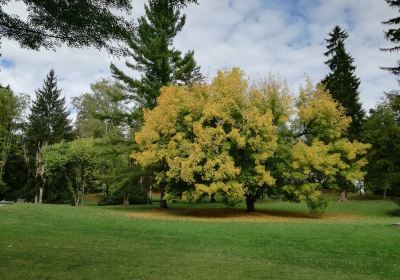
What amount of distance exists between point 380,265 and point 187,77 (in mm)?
27097

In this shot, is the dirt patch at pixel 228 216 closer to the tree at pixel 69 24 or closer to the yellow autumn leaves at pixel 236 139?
the yellow autumn leaves at pixel 236 139

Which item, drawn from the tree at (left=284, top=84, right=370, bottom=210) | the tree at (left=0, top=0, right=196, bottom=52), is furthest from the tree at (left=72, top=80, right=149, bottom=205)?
the tree at (left=0, top=0, right=196, bottom=52)

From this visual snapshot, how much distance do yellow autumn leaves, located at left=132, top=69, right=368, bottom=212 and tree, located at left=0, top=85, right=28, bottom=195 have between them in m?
24.2

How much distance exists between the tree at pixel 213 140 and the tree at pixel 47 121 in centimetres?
2638

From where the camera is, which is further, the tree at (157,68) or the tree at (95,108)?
the tree at (95,108)

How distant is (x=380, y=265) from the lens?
9320mm

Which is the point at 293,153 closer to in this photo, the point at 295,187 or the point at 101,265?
the point at 295,187

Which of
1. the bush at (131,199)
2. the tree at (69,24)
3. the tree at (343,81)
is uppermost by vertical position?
the tree at (343,81)

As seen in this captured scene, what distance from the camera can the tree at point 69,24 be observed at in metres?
6.05

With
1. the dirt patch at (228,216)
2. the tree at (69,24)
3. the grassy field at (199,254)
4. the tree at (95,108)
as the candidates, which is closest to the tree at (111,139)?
the tree at (95,108)

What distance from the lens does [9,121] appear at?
4781 centimetres

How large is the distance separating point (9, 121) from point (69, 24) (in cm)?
4597

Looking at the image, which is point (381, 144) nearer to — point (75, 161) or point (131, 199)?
point (131, 199)

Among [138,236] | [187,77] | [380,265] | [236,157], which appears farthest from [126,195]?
[380,265]
